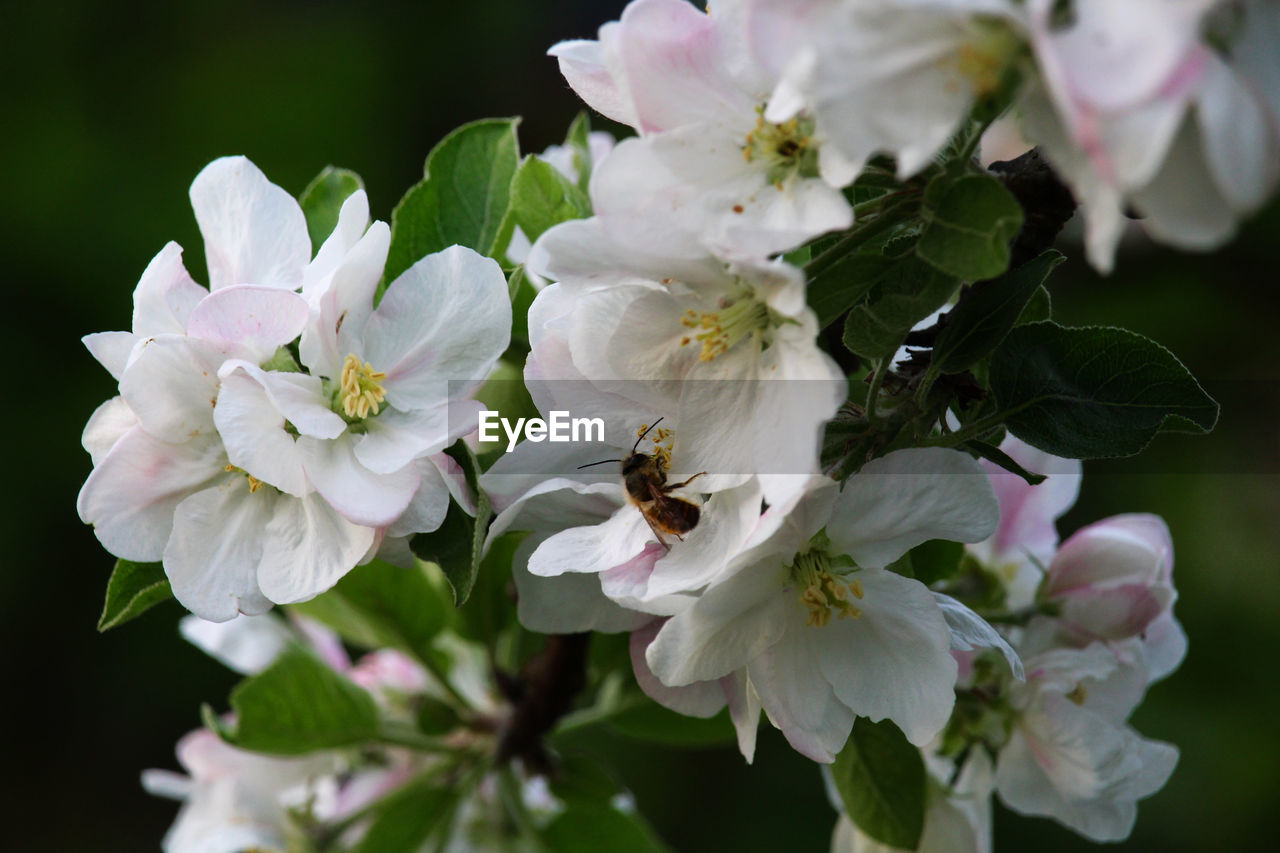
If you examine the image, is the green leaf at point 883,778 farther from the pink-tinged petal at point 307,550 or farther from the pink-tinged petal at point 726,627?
the pink-tinged petal at point 307,550

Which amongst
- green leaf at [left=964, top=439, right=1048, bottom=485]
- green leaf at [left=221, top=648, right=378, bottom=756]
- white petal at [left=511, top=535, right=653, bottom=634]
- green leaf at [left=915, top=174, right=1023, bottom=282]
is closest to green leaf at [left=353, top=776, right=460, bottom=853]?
green leaf at [left=221, top=648, right=378, bottom=756]

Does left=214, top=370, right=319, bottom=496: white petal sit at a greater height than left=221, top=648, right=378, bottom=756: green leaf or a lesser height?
greater

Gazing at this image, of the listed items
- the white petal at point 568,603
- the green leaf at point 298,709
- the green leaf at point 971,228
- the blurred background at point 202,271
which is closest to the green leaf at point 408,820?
the green leaf at point 298,709

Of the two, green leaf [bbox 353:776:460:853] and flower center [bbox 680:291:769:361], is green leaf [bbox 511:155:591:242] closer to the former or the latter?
flower center [bbox 680:291:769:361]

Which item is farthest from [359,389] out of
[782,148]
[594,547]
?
[782,148]

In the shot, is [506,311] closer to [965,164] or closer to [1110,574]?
[965,164]

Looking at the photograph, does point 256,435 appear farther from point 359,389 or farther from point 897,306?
point 897,306
